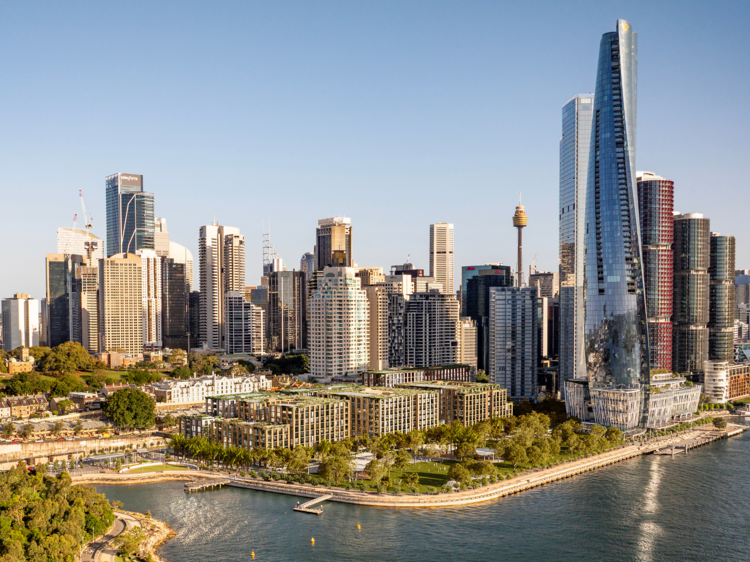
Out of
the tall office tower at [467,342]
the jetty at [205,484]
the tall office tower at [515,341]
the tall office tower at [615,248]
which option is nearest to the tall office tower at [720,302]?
the tall office tower at [515,341]

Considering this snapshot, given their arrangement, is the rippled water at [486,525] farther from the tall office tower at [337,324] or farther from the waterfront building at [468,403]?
the tall office tower at [337,324]

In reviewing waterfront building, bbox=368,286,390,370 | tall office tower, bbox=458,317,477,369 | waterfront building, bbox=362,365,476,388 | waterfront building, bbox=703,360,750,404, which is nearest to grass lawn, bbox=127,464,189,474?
waterfront building, bbox=362,365,476,388

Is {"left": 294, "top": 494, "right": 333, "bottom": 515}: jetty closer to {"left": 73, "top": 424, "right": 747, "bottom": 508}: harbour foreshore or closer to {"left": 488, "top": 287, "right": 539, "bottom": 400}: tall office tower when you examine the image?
{"left": 73, "top": 424, "right": 747, "bottom": 508}: harbour foreshore

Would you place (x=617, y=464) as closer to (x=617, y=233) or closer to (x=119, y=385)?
(x=617, y=233)

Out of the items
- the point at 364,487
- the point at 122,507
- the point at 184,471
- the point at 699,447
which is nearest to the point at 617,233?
the point at 699,447

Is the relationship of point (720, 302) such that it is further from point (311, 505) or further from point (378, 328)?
point (311, 505)
